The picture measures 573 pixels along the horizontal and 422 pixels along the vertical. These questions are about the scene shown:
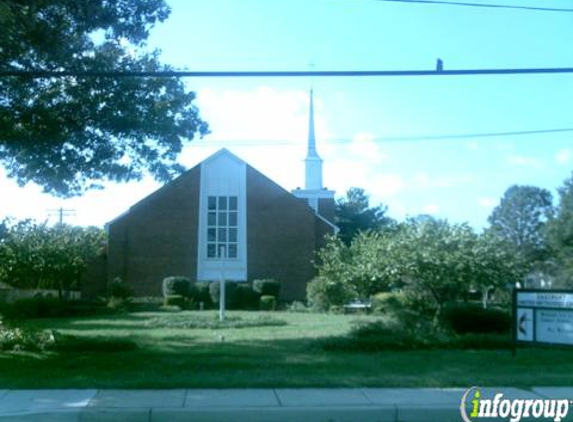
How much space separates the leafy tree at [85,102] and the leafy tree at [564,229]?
47086 millimetres

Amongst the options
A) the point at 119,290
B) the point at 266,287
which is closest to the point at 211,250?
the point at 266,287

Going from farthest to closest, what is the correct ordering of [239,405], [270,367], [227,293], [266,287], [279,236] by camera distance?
1. [279,236]
2. [266,287]
3. [227,293]
4. [270,367]
5. [239,405]

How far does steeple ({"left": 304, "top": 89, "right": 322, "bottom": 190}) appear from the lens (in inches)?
2158

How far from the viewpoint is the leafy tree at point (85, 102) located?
14352 millimetres

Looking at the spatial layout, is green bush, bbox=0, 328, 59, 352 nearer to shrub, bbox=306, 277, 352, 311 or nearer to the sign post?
the sign post

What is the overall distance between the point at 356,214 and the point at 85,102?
72.1m

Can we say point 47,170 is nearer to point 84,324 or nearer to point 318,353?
point 318,353

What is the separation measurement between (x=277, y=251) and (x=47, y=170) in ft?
97.3

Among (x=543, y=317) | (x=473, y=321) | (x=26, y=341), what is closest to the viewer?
(x=543, y=317)

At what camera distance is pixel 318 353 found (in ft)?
50.5

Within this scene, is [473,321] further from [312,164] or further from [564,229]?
[564,229]

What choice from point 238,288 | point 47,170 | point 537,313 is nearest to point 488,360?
point 537,313

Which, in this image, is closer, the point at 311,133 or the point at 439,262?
the point at 439,262

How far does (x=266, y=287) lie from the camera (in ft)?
140
